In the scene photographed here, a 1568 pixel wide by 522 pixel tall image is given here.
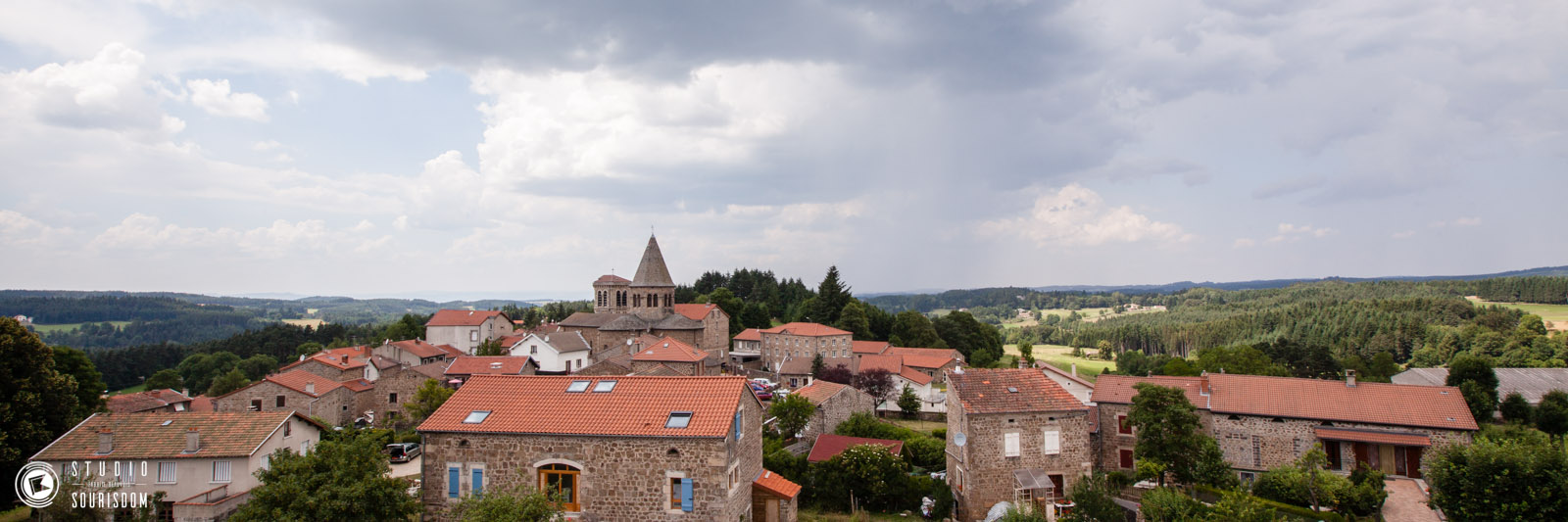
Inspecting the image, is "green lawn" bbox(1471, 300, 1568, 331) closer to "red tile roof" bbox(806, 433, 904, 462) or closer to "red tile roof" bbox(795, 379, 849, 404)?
"red tile roof" bbox(795, 379, 849, 404)

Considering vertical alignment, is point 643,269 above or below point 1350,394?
above

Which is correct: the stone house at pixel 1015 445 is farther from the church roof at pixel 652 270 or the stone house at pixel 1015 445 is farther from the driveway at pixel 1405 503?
the church roof at pixel 652 270

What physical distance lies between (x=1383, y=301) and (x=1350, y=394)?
10894cm

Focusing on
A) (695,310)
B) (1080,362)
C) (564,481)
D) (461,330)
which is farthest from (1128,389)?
(1080,362)

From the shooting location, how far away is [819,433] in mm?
38156

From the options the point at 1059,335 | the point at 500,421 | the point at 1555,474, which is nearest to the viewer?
the point at 1555,474

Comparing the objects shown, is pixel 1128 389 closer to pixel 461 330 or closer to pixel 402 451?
pixel 402 451

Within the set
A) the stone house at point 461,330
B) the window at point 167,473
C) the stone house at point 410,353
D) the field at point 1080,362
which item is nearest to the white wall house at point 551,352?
the stone house at point 410,353

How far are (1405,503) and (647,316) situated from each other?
197ft

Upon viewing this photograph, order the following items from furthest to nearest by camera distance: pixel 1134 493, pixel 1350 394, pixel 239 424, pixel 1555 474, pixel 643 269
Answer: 1. pixel 643 269
2. pixel 1350 394
3. pixel 1134 493
4. pixel 239 424
5. pixel 1555 474

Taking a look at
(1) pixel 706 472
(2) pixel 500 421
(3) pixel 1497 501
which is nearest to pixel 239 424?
(2) pixel 500 421

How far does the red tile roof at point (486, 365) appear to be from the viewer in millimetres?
53156

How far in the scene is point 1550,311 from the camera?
106 meters

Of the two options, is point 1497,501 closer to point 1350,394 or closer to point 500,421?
point 1350,394
